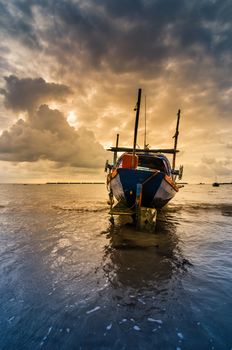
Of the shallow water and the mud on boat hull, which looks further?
the mud on boat hull

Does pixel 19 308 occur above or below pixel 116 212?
below

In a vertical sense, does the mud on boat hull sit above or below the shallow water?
above

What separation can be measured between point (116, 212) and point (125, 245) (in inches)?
117

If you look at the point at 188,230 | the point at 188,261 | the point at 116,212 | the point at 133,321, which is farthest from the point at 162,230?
the point at 133,321

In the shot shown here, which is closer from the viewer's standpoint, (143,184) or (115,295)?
(115,295)

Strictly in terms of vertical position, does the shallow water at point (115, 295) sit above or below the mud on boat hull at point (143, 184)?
below

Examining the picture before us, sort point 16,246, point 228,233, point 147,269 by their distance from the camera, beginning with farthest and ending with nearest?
point 228,233 < point 16,246 < point 147,269

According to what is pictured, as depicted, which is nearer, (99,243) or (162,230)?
(99,243)

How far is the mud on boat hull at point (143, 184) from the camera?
11312 mm

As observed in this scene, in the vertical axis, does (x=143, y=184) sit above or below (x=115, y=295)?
above

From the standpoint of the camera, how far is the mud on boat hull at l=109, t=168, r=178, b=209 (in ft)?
37.1

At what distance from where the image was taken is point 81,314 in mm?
3633

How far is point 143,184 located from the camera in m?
11.6

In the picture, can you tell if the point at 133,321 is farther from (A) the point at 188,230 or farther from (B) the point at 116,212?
(A) the point at 188,230
